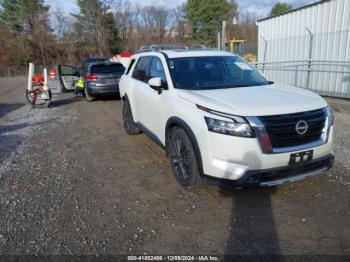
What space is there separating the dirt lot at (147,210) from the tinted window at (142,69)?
4.61ft

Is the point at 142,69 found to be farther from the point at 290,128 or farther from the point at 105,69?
the point at 105,69

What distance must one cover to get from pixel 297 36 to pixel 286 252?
36.2ft

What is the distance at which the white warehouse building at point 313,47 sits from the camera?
9789 mm

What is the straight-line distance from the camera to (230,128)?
129 inches

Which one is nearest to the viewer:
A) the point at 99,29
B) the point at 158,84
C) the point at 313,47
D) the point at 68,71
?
the point at 158,84

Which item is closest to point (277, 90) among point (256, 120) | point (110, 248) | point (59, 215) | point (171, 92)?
point (256, 120)

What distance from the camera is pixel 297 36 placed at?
1195 cm

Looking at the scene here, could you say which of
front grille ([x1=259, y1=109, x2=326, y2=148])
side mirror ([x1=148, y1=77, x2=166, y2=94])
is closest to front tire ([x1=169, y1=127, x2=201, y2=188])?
side mirror ([x1=148, y1=77, x2=166, y2=94])

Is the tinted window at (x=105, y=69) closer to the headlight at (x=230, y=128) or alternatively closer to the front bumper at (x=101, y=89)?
the front bumper at (x=101, y=89)

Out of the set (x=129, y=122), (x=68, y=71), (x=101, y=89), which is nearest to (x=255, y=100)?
(x=129, y=122)

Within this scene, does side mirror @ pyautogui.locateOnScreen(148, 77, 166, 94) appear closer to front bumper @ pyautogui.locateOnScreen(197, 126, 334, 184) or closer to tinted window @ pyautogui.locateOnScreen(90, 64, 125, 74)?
front bumper @ pyautogui.locateOnScreen(197, 126, 334, 184)

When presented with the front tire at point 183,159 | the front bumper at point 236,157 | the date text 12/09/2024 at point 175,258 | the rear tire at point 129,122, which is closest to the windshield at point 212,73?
the front tire at point 183,159

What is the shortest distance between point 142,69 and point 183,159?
2.40m

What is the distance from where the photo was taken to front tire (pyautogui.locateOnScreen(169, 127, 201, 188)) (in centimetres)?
370
